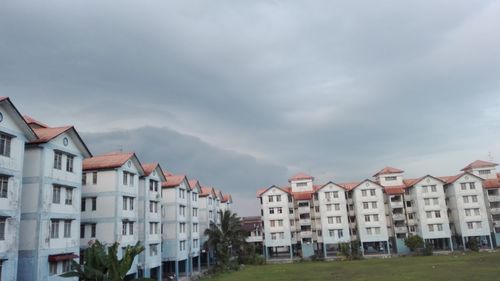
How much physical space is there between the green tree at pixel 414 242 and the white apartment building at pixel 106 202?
44.8m

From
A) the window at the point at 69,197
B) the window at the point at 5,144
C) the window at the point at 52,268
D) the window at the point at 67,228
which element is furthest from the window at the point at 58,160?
the window at the point at 52,268

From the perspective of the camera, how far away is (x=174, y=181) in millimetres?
51688

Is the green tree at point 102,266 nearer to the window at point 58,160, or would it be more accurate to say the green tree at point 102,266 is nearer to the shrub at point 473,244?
the window at point 58,160

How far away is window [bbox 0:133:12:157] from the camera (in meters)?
24.1

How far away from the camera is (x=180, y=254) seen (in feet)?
164

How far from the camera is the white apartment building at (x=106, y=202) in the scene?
35750 millimetres

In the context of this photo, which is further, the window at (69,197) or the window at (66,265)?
the window at (69,197)

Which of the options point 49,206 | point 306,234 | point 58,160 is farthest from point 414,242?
point 49,206

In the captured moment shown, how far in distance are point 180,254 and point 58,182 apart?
24391 millimetres

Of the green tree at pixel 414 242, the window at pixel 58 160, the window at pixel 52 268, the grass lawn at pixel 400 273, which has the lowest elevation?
the grass lawn at pixel 400 273

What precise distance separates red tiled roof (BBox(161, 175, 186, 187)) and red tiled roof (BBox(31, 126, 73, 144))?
21.7 metres

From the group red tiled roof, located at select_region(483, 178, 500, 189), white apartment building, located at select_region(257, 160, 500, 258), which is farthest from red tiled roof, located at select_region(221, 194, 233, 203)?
red tiled roof, located at select_region(483, 178, 500, 189)

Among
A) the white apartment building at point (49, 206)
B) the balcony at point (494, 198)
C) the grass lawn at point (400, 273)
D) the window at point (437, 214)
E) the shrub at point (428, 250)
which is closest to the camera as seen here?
the white apartment building at point (49, 206)

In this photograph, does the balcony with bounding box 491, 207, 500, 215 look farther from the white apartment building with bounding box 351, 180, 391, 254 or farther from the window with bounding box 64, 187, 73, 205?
the window with bounding box 64, 187, 73, 205
